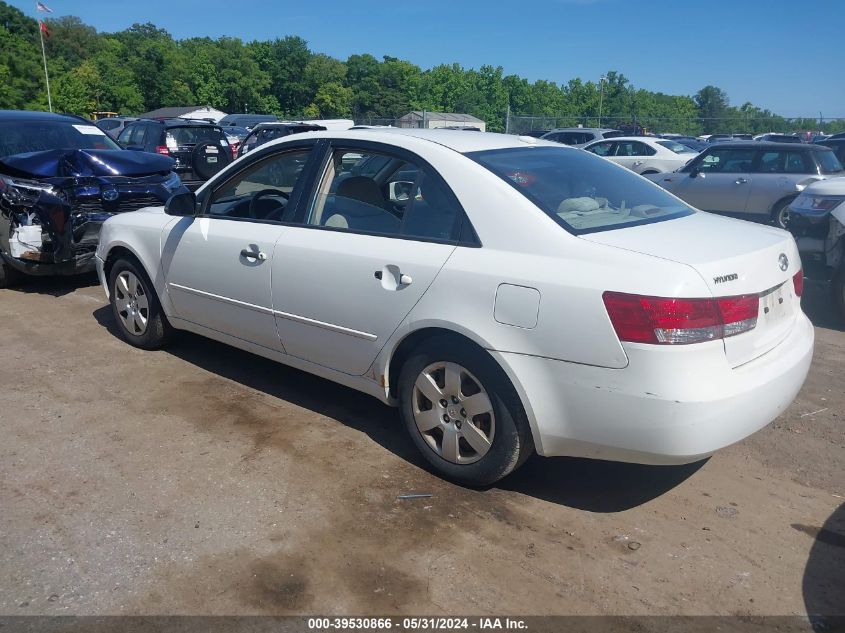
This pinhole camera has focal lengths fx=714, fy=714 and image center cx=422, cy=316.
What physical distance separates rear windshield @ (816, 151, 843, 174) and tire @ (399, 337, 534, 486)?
10.3 meters

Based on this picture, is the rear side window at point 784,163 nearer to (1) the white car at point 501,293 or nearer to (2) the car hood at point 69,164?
(1) the white car at point 501,293

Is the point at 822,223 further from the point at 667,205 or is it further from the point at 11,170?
the point at 11,170

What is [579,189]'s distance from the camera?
370 centimetres

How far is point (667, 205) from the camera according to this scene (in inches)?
155

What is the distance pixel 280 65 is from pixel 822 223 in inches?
3976

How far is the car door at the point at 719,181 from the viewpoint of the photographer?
11992mm

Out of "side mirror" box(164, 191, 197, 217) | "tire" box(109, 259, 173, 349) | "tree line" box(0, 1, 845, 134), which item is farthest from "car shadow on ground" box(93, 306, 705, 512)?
"tree line" box(0, 1, 845, 134)

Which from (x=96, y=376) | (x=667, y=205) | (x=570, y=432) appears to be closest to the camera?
(x=570, y=432)

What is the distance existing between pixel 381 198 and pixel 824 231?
506 centimetres

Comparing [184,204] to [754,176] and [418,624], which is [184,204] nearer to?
[418,624]

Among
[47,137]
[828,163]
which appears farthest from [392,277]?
[828,163]

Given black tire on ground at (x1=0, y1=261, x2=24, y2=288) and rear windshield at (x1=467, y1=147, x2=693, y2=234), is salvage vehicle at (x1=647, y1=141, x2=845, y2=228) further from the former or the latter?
black tire on ground at (x1=0, y1=261, x2=24, y2=288)

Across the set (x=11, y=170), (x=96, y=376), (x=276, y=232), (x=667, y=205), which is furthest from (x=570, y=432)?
(x=11, y=170)

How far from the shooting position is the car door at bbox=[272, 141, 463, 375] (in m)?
3.56
